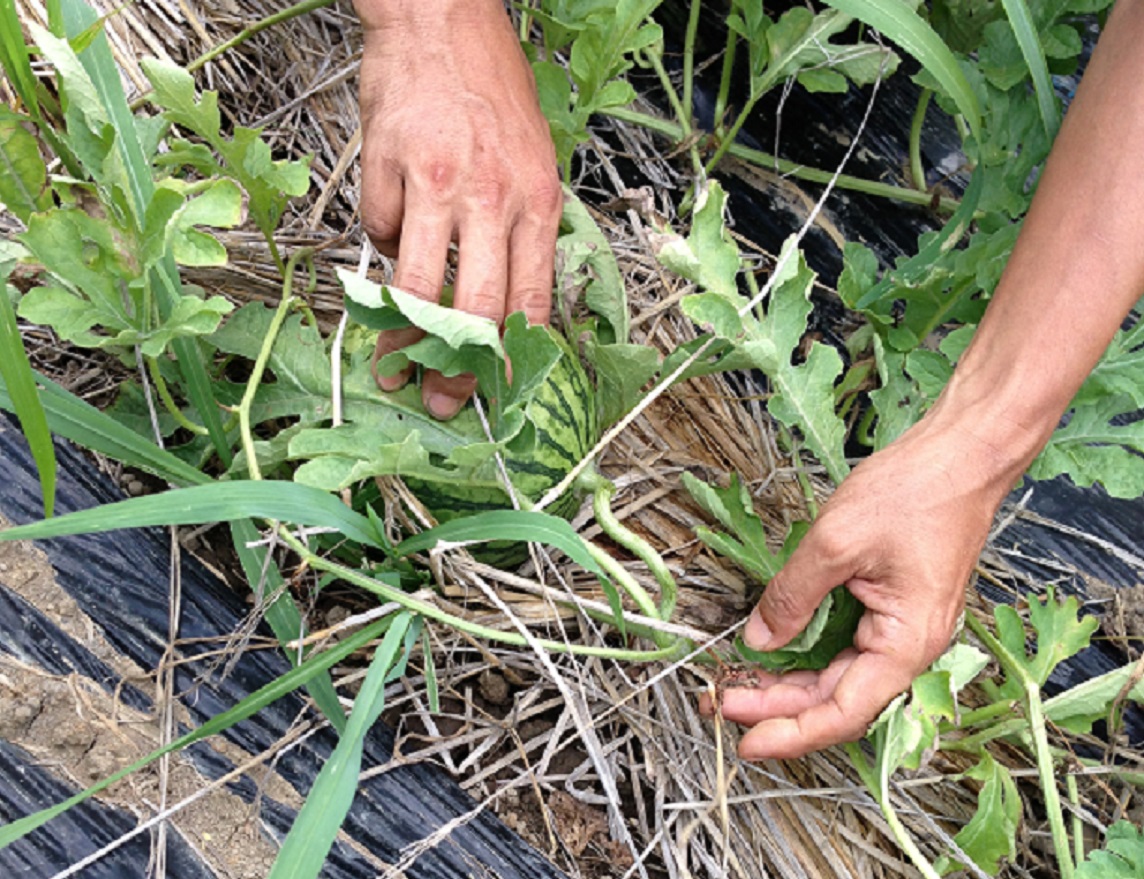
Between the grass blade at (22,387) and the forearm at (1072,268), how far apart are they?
110cm

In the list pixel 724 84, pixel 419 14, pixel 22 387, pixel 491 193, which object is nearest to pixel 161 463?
pixel 22 387

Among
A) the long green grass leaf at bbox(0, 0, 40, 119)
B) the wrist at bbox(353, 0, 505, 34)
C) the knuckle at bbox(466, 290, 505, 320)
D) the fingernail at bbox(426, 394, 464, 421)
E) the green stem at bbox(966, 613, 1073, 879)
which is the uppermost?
the long green grass leaf at bbox(0, 0, 40, 119)

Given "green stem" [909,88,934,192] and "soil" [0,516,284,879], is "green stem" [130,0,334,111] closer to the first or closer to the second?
"soil" [0,516,284,879]

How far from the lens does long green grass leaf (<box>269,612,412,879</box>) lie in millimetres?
1067

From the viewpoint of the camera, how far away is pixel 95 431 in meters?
1.20

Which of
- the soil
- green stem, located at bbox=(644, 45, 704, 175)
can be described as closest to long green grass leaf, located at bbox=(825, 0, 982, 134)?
green stem, located at bbox=(644, 45, 704, 175)

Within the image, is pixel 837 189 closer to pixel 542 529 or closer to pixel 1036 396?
pixel 1036 396

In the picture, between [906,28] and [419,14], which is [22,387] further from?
[906,28]

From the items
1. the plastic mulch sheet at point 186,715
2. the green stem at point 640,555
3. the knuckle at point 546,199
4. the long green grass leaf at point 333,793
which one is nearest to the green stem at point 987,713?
the green stem at point 640,555

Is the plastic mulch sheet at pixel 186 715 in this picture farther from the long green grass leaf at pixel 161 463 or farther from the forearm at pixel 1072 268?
the forearm at pixel 1072 268

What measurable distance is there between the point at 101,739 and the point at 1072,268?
1.35 meters

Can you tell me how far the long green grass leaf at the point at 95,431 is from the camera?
1.17 metres

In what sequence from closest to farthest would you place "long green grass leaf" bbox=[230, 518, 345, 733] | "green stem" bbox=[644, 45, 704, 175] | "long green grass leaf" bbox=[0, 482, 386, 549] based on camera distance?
1. "long green grass leaf" bbox=[0, 482, 386, 549]
2. "long green grass leaf" bbox=[230, 518, 345, 733]
3. "green stem" bbox=[644, 45, 704, 175]

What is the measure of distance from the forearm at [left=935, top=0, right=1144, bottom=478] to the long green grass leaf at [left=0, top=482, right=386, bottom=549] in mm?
827
